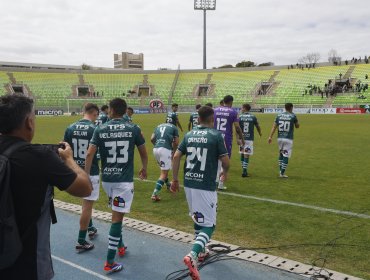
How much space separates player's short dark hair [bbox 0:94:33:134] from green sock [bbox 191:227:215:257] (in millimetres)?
2780

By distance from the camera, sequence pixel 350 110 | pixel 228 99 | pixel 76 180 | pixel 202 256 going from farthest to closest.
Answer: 1. pixel 350 110
2. pixel 228 99
3. pixel 202 256
4. pixel 76 180

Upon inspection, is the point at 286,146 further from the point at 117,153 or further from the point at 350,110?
the point at 350,110

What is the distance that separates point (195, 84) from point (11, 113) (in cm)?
6909

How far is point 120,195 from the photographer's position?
5.14 metres

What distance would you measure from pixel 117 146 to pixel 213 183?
→ 56.3 inches

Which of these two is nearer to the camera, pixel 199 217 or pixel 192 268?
pixel 192 268

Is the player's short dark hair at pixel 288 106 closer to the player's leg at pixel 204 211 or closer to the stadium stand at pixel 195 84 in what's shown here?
the player's leg at pixel 204 211

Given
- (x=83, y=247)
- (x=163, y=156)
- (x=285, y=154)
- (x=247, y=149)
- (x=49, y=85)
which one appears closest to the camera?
(x=83, y=247)

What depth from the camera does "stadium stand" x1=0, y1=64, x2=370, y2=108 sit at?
5994 cm

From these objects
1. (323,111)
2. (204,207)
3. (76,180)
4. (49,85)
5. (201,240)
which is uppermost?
(49,85)

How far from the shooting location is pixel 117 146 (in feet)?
16.9

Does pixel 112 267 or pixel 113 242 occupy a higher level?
pixel 113 242

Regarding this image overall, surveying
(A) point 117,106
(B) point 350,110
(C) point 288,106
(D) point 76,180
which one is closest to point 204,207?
(A) point 117,106

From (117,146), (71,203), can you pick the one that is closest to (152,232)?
(117,146)
